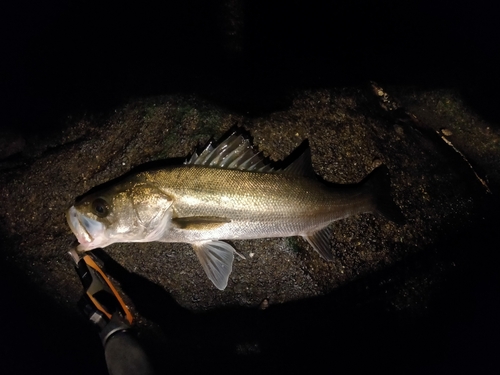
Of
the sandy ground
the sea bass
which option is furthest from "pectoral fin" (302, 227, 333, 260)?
the sandy ground

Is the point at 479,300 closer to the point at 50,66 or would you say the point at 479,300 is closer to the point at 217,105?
the point at 217,105

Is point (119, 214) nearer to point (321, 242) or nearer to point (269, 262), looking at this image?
point (269, 262)

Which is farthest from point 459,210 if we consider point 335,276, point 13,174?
point 13,174

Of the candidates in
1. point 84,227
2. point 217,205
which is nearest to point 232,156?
point 217,205

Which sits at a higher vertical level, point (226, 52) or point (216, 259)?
point (226, 52)

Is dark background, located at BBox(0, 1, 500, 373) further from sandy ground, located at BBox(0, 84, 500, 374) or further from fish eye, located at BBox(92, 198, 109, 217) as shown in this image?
fish eye, located at BBox(92, 198, 109, 217)

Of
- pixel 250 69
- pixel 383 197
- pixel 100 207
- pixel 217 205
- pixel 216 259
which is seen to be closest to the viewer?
pixel 100 207

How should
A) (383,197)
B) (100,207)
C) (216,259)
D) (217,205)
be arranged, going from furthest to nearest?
(383,197)
(216,259)
(217,205)
(100,207)
